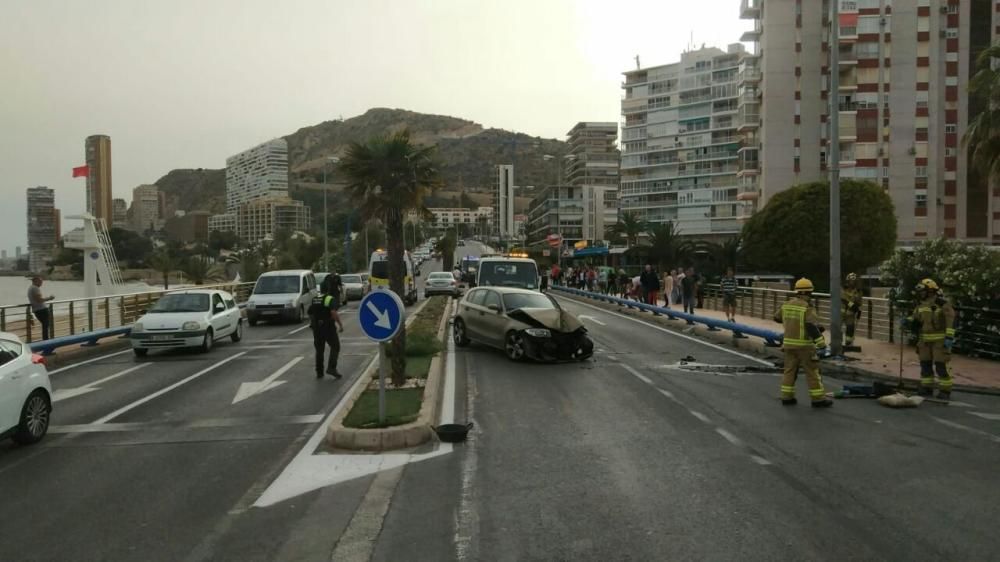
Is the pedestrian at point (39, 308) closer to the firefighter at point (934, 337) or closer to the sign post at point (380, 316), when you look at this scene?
the sign post at point (380, 316)

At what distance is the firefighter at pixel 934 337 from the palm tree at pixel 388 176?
1009cm

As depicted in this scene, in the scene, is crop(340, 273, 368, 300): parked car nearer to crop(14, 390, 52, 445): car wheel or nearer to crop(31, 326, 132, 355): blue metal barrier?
crop(31, 326, 132, 355): blue metal barrier

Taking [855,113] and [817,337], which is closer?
[817,337]

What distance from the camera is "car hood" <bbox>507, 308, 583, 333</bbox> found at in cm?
1519

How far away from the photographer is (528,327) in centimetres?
1523

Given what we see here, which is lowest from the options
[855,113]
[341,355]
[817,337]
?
[341,355]

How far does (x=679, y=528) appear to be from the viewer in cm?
546

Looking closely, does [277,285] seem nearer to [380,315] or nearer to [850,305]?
[850,305]

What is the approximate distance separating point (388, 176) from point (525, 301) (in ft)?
13.9

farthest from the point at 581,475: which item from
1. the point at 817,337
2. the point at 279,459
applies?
the point at 817,337

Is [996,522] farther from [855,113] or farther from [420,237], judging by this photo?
[420,237]

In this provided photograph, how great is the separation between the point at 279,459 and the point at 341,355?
9.51m

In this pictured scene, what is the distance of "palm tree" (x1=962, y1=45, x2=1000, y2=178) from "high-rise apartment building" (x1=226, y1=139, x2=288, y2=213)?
164917 mm

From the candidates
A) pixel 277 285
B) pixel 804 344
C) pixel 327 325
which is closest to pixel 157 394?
pixel 327 325
